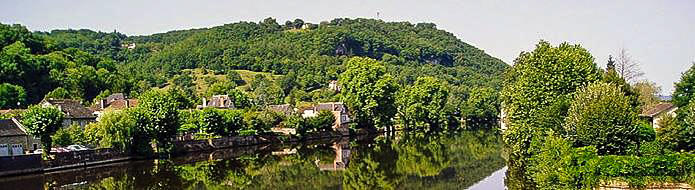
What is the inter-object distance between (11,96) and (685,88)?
74156mm

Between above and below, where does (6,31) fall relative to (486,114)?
above

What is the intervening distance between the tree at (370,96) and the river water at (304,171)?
Answer: 2347 centimetres

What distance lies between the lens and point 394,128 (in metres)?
96.0

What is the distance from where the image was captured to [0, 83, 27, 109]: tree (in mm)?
79188

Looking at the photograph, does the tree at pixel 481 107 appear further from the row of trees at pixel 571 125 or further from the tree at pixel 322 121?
the row of trees at pixel 571 125

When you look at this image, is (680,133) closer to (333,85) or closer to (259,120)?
(259,120)

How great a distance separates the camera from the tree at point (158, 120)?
167 feet

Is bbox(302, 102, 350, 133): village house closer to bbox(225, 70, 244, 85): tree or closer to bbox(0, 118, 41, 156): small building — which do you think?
bbox(0, 118, 41, 156): small building

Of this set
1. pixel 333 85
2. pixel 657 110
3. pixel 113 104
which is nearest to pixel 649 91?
pixel 657 110

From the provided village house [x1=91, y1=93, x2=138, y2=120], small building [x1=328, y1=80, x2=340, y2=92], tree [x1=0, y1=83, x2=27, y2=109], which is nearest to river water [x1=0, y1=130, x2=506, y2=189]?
village house [x1=91, y1=93, x2=138, y2=120]

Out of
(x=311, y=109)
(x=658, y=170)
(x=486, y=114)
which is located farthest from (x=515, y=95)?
(x=486, y=114)

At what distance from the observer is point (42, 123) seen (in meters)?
46.6

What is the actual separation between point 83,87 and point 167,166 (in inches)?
2284

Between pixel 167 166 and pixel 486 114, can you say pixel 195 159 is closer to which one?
pixel 167 166
